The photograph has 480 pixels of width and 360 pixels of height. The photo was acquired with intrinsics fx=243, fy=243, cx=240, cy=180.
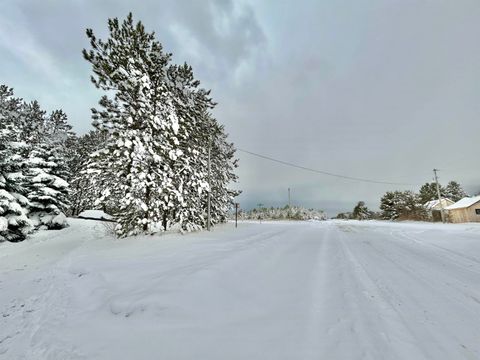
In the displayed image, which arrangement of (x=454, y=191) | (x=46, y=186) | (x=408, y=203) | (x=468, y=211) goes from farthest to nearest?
(x=454, y=191), (x=408, y=203), (x=468, y=211), (x=46, y=186)

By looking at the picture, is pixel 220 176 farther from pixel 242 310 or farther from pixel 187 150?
pixel 242 310

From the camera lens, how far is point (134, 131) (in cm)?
1093

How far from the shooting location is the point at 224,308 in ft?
12.1

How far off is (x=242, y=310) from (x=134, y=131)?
967 centimetres

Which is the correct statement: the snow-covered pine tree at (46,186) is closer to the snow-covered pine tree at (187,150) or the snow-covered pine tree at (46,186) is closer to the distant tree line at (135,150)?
the distant tree line at (135,150)

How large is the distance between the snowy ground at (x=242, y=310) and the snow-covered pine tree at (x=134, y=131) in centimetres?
503

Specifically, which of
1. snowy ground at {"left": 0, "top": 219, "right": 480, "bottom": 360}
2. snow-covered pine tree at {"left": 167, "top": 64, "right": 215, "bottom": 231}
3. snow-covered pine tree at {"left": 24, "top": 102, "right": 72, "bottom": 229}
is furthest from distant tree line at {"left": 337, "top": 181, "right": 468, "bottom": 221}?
snow-covered pine tree at {"left": 24, "top": 102, "right": 72, "bottom": 229}

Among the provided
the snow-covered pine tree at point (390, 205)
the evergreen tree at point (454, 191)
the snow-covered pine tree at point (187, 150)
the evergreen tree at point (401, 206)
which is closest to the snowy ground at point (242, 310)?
the snow-covered pine tree at point (187, 150)

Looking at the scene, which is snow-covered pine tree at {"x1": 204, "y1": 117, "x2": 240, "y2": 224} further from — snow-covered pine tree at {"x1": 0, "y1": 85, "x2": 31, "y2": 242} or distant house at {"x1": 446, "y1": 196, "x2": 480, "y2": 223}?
distant house at {"x1": 446, "y1": 196, "x2": 480, "y2": 223}

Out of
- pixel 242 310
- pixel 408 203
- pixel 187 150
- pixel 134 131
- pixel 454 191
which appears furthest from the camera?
pixel 454 191

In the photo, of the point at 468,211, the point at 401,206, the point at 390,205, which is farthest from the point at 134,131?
the point at 390,205

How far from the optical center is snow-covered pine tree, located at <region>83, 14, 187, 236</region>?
1084cm

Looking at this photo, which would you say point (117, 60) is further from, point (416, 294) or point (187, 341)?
point (416, 294)

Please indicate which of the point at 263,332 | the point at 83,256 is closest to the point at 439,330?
the point at 263,332
